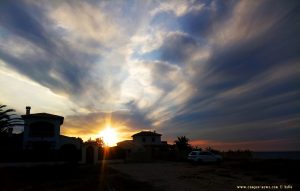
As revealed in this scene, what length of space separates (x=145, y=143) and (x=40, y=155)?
42.2m

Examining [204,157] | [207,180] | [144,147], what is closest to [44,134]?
[144,147]

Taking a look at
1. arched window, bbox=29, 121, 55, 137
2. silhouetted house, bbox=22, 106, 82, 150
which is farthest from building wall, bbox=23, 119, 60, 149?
arched window, bbox=29, 121, 55, 137

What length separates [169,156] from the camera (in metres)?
62.3

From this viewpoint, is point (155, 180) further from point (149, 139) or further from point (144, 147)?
point (149, 139)

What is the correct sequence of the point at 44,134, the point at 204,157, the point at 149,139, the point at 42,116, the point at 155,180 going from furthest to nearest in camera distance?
the point at 149,139 → the point at 42,116 → the point at 44,134 → the point at 204,157 → the point at 155,180

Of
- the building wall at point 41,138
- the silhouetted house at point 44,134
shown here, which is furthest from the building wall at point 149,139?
the building wall at point 41,138

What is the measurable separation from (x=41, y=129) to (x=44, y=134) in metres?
0.98

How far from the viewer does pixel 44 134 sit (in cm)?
5412

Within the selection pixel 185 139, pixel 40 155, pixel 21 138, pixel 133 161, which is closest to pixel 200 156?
pixel 133 161

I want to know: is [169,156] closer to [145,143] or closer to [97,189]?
[145,143]

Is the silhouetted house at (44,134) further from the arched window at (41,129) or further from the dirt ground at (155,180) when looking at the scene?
the dirt ground at (155,180)

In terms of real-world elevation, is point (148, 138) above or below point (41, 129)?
above

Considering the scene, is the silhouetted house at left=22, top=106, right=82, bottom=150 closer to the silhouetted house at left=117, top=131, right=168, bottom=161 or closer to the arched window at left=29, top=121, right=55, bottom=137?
the arched window at left=29, top=121, right=55, bottom=137

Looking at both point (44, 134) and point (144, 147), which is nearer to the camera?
point (44, 134)
